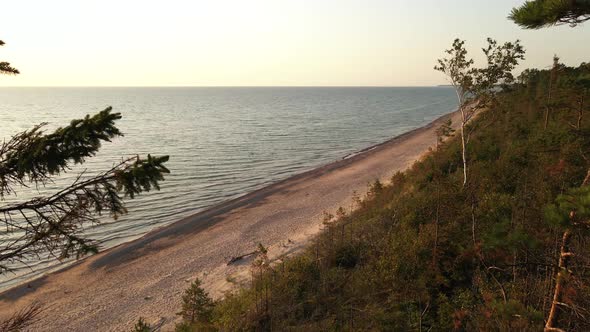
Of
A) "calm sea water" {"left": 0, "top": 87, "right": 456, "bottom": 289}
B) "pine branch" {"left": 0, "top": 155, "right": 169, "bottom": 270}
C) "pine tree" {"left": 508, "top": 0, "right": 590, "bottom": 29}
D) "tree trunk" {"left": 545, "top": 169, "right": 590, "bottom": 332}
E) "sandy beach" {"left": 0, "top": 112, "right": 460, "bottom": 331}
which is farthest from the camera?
"calm sea water" {"left": 0, "top": 87, "right": 456, "bottom": 289}

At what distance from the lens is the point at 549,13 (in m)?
4.13

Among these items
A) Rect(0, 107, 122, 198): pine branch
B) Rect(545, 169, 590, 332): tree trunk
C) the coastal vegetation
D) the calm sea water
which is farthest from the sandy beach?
Rect(545, 169, 590, 332): tree trunk

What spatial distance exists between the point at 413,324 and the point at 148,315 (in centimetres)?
1198

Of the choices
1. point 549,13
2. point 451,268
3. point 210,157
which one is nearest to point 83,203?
point 549,13

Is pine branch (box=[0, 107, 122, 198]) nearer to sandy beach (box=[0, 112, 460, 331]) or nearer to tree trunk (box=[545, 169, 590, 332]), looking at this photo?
tree trunk (box=[545, 169, 590, 332])

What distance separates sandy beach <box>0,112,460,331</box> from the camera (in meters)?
16.1

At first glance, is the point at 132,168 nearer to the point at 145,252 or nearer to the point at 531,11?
the point at 531,11

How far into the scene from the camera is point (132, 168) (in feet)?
16.4

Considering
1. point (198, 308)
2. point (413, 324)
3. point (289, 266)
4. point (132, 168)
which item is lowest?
point (198, 308)

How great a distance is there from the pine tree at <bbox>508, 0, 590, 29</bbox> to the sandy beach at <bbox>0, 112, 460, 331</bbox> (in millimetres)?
14823

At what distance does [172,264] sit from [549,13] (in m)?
21.0

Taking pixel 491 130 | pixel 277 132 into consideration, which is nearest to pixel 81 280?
pixel 491 130

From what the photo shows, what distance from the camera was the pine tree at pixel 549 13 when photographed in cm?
399

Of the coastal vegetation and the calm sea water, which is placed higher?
the coastal vegetation
